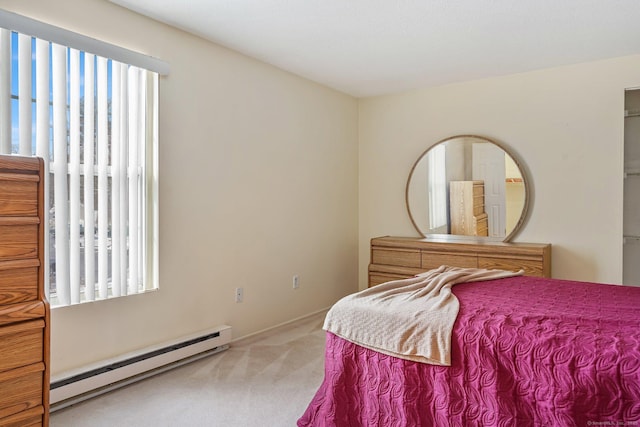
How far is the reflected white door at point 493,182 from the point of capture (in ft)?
12.8

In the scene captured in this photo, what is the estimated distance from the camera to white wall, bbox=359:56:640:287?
137 inches

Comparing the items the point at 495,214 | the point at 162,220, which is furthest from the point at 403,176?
the point at 162,220

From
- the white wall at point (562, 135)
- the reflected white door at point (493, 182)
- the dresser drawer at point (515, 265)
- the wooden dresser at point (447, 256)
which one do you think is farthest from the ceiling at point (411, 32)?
the dresser drawer at point (515, 265)

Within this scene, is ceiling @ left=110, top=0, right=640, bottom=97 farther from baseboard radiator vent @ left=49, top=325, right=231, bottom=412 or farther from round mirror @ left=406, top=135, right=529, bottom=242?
baseboard radiator vent @ left=49, top=325, right=231, bottom=412

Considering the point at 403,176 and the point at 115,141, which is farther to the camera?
the point at 403,176

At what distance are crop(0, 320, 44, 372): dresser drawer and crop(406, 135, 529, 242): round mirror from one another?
3450 mm

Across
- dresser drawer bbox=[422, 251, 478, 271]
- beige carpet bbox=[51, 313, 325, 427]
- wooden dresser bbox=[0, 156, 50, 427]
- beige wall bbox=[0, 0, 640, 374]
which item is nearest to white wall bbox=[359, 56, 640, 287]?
beige wall bbox=[0, 0, 640, 374]

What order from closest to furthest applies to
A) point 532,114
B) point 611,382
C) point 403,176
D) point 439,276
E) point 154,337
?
point 611,382
point 439,276
point 154,337
point 532,114
point 403,176

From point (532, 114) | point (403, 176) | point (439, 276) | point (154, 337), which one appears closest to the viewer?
point (439, 276)

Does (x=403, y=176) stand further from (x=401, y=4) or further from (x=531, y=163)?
(x=401, y=4)

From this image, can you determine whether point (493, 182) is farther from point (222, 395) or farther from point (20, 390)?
point (20, 390)

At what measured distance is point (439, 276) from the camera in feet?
8.23

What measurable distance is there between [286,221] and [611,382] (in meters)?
2.79

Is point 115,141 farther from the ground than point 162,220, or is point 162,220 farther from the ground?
point 115,141
